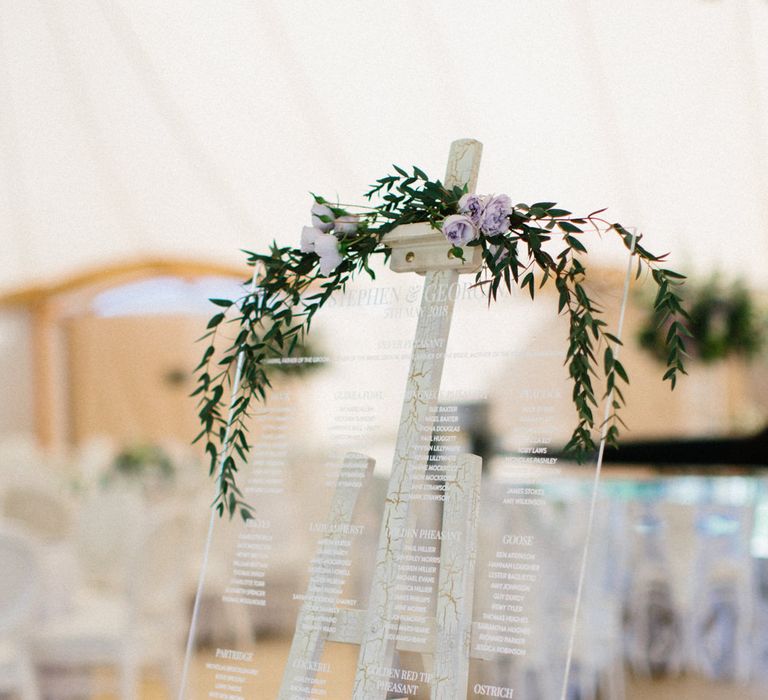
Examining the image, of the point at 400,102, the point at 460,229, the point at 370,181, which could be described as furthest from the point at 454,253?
the point at 370,181

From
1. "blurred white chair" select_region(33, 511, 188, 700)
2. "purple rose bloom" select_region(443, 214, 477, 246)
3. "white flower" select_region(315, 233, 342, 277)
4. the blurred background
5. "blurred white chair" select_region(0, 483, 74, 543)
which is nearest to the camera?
"purple rose bloom" select_region(443, 214, 477, 246)

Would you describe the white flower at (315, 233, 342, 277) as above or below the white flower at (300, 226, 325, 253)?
below

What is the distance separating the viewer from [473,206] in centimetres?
173

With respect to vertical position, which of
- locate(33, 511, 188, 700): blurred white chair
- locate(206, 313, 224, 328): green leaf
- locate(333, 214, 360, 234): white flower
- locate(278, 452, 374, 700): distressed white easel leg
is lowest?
locate(33, 511, 188, 700): blurred white chair

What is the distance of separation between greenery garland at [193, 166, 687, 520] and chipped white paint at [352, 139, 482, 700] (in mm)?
72

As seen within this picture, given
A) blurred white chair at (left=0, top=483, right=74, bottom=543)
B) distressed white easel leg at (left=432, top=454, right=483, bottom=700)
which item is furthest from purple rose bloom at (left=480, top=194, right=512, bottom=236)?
blurred white chair at (left=0, top=483, right=74, bottom=543)

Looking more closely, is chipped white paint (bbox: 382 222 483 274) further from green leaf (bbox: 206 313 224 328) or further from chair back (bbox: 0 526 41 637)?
chair back (bbox: 0 526 41 637)

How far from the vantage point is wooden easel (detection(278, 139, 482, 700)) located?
1.63 m

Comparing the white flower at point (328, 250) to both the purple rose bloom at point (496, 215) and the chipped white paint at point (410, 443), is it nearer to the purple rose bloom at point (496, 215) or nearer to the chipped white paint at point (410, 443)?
the chipped white paint at point (410, 443)

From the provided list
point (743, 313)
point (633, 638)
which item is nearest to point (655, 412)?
point (743, 313)

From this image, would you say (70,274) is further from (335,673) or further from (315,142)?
(335,673)

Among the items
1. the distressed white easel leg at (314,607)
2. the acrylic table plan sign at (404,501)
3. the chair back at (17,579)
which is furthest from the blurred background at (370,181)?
the distressed white easel leg at (314,607)

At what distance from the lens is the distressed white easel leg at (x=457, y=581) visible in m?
1.61

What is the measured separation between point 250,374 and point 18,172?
895 centimetres
